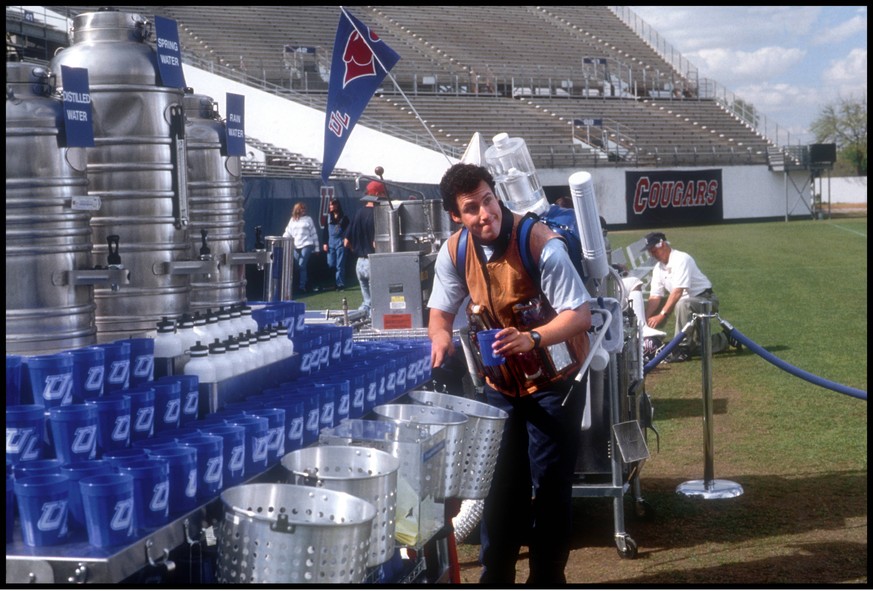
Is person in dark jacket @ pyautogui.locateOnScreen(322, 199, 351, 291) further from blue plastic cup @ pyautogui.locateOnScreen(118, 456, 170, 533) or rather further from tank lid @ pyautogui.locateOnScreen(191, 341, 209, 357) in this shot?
blue plastic cup @ pyautogui.locateOnScreen(118, 456, 170, 533)

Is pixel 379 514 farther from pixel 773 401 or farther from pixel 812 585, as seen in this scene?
pixel 773 401

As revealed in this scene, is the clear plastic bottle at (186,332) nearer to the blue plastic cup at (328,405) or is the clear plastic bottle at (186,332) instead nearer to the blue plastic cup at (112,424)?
the blue plastic cup at (328,405)

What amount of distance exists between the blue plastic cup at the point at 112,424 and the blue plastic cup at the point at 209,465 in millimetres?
194

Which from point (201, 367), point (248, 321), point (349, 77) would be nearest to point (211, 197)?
point (248, 321)

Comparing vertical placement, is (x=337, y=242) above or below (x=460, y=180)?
below

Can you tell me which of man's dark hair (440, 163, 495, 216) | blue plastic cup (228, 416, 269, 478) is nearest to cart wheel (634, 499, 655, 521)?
man's dark hair (440, 163, 495, 216)

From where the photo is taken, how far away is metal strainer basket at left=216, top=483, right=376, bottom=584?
255 cm

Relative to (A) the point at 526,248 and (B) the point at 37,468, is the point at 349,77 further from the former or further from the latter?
(B) the point at 37,468

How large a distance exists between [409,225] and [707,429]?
8.45 feet

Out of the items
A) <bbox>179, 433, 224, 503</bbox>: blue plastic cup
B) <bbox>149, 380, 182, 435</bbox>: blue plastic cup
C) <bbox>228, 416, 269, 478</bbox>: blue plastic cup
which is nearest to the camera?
<bbox>179, 433, 224, 503</bbox>: blue plastic cup

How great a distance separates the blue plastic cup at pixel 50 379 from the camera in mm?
3088

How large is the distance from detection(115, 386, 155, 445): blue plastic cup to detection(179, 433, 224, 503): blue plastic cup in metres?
0.21

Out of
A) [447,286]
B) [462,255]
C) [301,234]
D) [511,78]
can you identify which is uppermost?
[511,78]

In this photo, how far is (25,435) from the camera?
286cm
